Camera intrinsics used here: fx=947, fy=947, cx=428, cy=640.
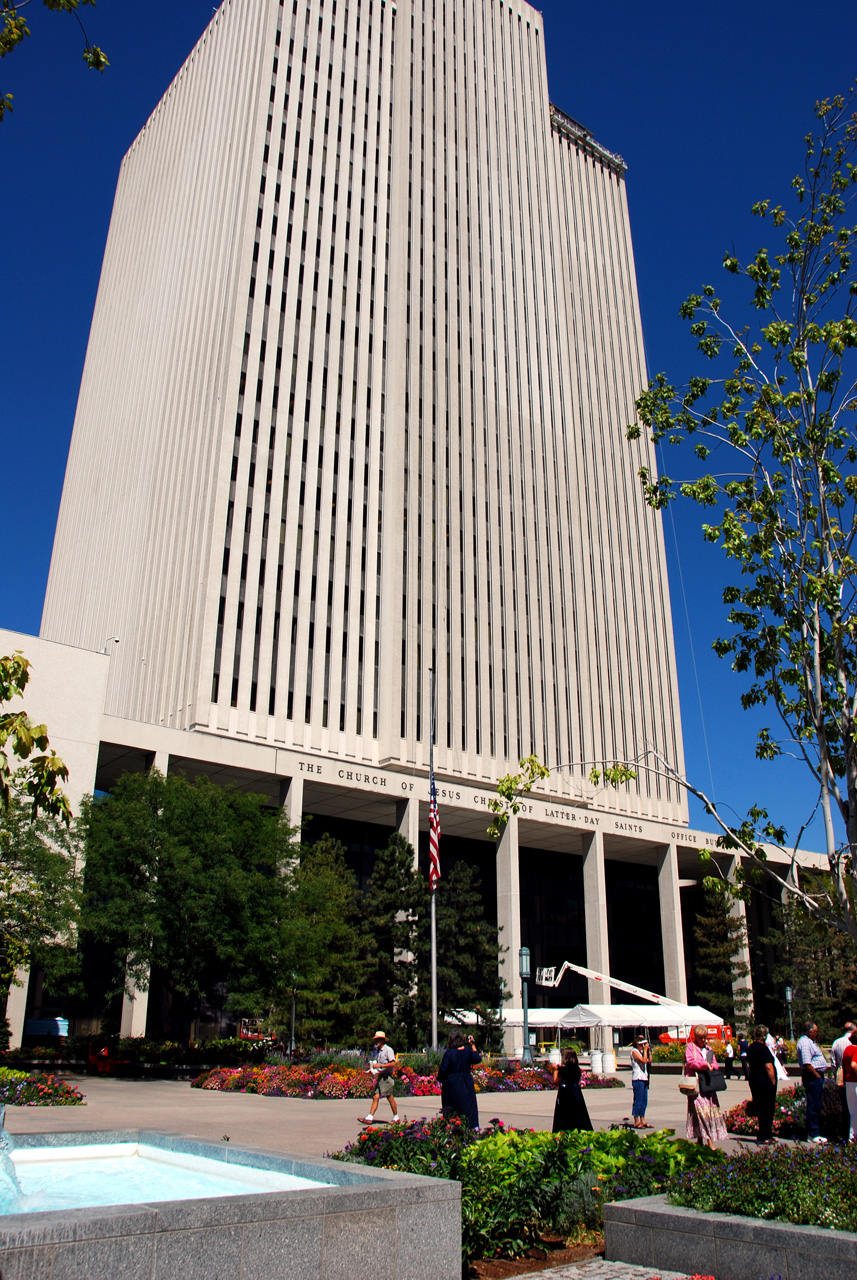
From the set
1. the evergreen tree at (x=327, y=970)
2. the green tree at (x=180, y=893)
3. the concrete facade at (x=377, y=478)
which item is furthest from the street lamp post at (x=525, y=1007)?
the concrete facade at (x=377, y=478)

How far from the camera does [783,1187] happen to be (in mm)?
8328

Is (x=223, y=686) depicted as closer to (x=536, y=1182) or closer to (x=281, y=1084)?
(x=281, y=1084)

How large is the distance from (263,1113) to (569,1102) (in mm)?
10146

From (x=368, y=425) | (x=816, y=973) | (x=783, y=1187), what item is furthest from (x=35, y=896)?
(x=816, y=973)

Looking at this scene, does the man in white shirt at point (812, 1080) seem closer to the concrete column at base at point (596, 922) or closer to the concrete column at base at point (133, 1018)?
the concrete column at base at point (133, 1018)

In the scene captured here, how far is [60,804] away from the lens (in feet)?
26.3

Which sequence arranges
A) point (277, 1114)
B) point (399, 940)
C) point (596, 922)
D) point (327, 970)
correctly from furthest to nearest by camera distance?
1. point (596, 922)
2. point (399, 940)
3. point (327, 970)
4. point (277, 1114)

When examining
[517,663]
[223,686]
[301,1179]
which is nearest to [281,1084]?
[301,1179]

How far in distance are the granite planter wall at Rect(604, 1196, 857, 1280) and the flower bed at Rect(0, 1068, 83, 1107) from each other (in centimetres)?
1579

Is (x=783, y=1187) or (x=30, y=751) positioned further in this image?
(x=783, y=1187)

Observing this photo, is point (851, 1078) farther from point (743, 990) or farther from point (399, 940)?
point (743, 990)

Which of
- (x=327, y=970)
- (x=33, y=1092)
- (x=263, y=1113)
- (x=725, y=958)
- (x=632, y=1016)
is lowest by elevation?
(x=263, y=1113)

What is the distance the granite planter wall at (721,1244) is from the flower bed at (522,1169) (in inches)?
39.3

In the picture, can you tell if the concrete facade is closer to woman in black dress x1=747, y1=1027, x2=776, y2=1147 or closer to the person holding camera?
the person holding camera
